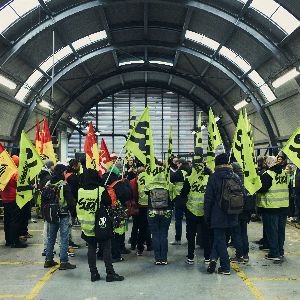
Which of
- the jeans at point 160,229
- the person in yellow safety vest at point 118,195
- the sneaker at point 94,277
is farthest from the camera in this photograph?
the jeans at point 160,229

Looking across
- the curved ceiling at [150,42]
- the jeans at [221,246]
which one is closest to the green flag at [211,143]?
the jeans at [221,246]

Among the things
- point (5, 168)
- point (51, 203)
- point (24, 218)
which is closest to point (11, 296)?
point (51, 203)

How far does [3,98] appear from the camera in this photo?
17.7m

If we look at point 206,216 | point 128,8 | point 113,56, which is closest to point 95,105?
point 113,56

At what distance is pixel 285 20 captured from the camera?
47.3ft

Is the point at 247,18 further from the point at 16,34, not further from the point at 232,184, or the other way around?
the point at 232,184

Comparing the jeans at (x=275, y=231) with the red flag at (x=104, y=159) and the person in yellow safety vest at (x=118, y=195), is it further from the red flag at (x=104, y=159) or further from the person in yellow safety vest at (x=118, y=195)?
Result: the red flag at (x=104, y=159)

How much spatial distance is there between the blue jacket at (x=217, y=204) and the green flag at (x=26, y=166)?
11.5ft

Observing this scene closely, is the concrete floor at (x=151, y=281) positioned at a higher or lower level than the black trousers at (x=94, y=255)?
lower

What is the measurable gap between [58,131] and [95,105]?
13.9 feet

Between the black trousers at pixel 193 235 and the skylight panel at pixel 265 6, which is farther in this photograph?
the skylight panel at pixel 265 6

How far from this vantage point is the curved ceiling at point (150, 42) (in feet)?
49.6

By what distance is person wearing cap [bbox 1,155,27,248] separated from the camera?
915cm

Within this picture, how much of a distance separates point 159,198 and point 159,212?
0.85 feet
